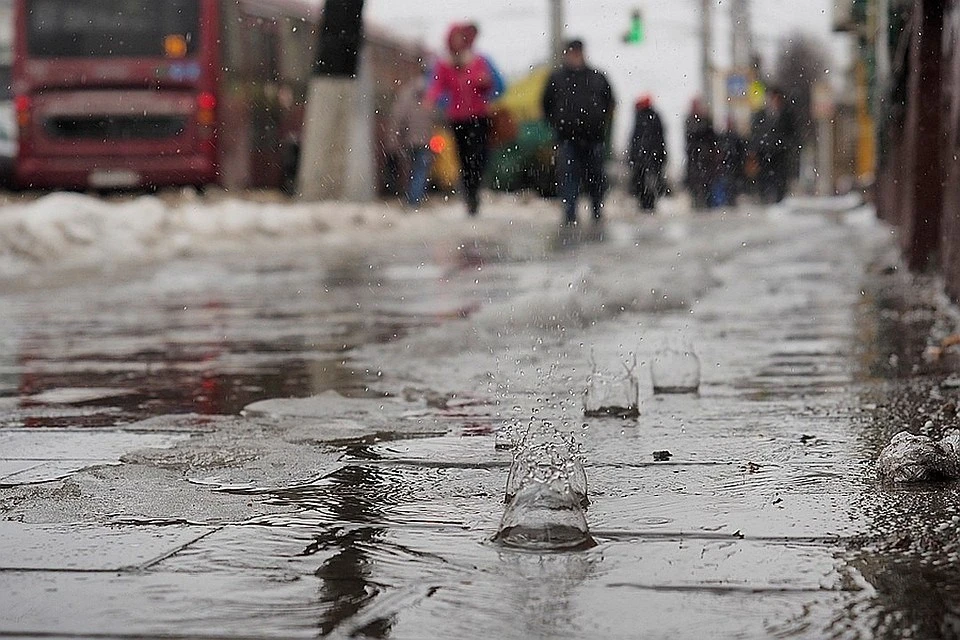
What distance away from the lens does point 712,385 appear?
18.0ft

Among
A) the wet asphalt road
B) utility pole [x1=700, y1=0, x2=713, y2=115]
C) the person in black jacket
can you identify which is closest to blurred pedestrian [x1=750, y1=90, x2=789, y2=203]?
the person in black jacket

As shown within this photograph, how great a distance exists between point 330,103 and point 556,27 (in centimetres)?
2213

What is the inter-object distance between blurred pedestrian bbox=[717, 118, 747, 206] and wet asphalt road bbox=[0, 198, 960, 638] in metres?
24.5

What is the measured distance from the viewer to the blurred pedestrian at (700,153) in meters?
32.8

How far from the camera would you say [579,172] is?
759 inches

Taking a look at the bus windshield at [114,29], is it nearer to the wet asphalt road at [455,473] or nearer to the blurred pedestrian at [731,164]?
the blurred pedestrian at [731,164]

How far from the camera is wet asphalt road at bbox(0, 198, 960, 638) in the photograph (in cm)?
258

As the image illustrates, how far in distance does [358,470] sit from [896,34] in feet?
30.1

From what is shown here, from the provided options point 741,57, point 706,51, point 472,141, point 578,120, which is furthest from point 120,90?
point 741,57

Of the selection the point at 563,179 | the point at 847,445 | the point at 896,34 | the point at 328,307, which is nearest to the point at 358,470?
the point at 847,445

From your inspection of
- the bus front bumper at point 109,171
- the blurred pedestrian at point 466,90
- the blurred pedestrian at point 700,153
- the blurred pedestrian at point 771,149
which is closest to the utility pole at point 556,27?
the blurred pedestrian at point 771,149

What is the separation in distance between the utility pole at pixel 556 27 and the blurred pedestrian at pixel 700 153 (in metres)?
8.58

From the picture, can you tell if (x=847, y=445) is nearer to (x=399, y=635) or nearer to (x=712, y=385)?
(x=712, y=385)

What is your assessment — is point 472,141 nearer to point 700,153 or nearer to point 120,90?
point 120,90
